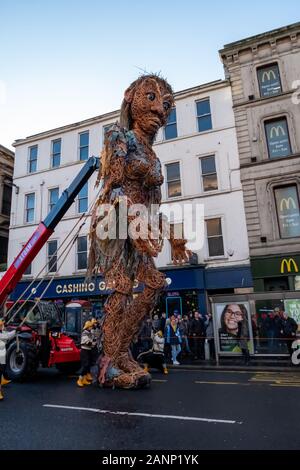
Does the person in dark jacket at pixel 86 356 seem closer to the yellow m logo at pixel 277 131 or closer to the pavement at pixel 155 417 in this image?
the pavement at pixel 155 417

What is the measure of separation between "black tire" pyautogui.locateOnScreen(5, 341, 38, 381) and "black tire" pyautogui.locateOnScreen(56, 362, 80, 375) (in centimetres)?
124

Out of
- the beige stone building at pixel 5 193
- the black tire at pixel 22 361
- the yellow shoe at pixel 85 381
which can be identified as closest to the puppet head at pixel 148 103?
the yellow shoe at pixel 85 381

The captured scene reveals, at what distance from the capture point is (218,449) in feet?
11.1

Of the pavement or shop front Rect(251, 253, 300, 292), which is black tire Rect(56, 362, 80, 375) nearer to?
the pavement

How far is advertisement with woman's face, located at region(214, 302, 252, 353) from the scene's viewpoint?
1177cm

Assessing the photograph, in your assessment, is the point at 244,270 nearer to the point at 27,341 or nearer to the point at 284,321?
the point at 284,321

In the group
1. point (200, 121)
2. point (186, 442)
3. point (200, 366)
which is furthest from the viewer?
point (200, 121)

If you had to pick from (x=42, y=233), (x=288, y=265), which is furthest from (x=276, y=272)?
(x=42, y=233)

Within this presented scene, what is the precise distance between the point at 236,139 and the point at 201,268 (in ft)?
23.0

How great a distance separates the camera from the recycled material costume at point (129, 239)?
6.58m

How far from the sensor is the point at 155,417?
4.59 metres

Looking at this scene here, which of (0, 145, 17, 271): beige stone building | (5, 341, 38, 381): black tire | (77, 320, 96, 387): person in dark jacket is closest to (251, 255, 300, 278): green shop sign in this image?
(77, 320, 96, 387): person in dark jacket

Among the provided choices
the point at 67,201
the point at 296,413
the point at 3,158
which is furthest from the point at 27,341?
the point at 3,158

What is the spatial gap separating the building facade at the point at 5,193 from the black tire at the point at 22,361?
56.0 feet
